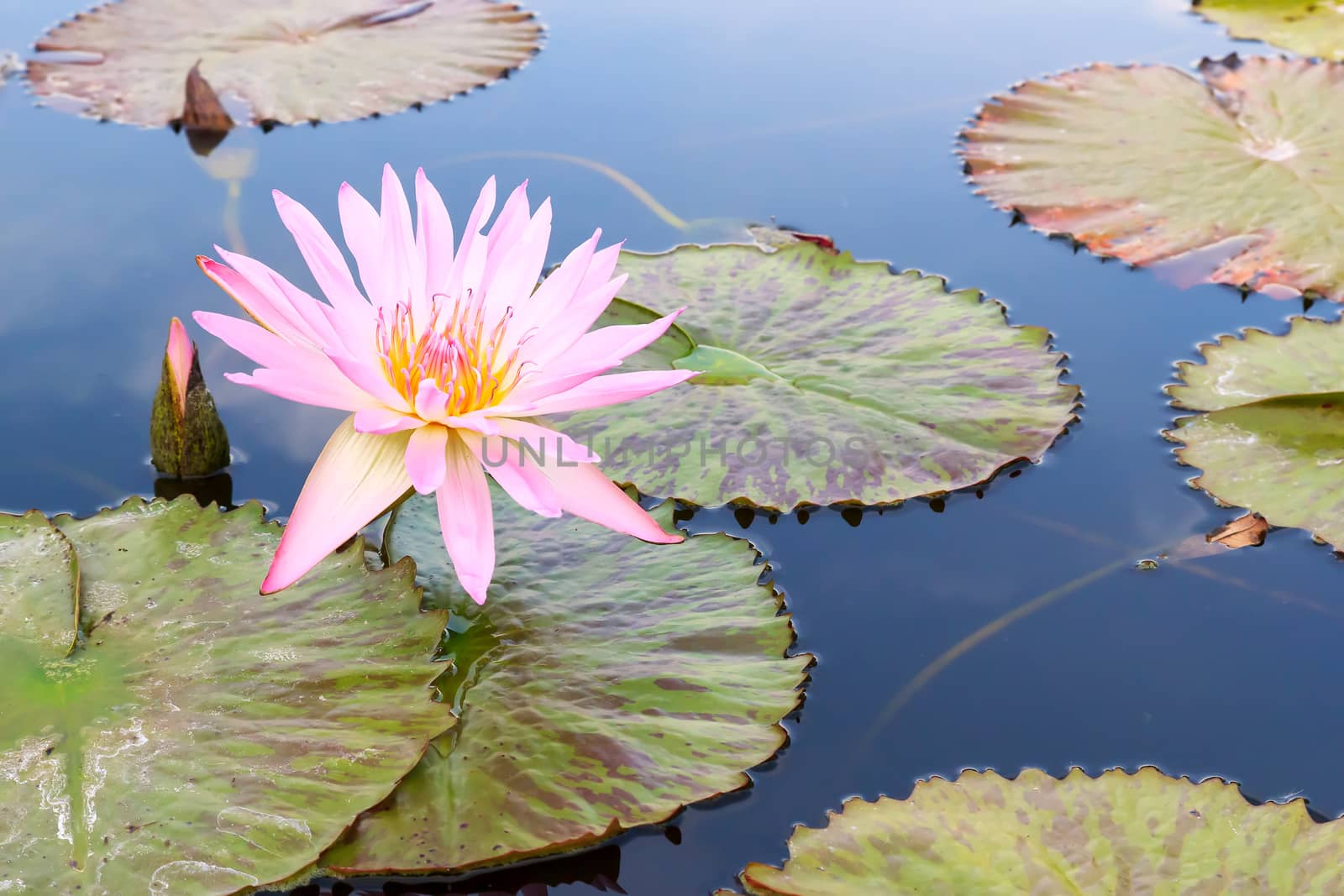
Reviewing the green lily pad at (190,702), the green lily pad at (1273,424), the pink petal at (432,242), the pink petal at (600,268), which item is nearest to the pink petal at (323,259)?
the pink petal at (432,242)

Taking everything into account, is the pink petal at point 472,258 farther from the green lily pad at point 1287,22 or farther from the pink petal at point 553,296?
the green lily pad at point 1287,22

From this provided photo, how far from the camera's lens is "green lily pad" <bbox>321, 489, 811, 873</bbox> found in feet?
5.28

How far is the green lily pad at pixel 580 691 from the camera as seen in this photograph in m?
1.61

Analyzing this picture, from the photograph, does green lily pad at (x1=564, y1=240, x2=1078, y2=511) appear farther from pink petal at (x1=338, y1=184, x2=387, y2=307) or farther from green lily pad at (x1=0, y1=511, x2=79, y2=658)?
green lily pad at (x1=0, y1=511, x2=79, y2=658)

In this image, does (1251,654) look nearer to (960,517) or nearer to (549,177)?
(960,517)

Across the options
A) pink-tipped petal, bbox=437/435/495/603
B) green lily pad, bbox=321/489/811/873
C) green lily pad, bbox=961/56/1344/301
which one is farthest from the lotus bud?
green lily pad, bbox=961/56/1344/301

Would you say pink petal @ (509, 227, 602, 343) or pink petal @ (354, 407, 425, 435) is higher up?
pink petal @ (509, 227, 602, 343)

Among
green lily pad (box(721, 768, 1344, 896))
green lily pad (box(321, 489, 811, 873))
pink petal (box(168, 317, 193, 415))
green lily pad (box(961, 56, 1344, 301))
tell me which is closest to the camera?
green lily pad (box(721, 768, 1344, 896))

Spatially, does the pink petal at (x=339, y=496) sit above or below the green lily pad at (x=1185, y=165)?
below

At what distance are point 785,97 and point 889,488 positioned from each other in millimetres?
2390

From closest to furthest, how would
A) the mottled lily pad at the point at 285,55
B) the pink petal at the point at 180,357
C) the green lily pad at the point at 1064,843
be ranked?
the green lily pad at the point at 1064,843, the pink petal at the point at 180,357, the mottled lily pad at the point at 285,55

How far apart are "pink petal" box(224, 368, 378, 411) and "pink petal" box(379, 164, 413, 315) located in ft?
0.62

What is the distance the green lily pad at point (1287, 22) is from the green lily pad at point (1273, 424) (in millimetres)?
2319

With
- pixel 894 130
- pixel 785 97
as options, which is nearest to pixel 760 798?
pixel 894 130
